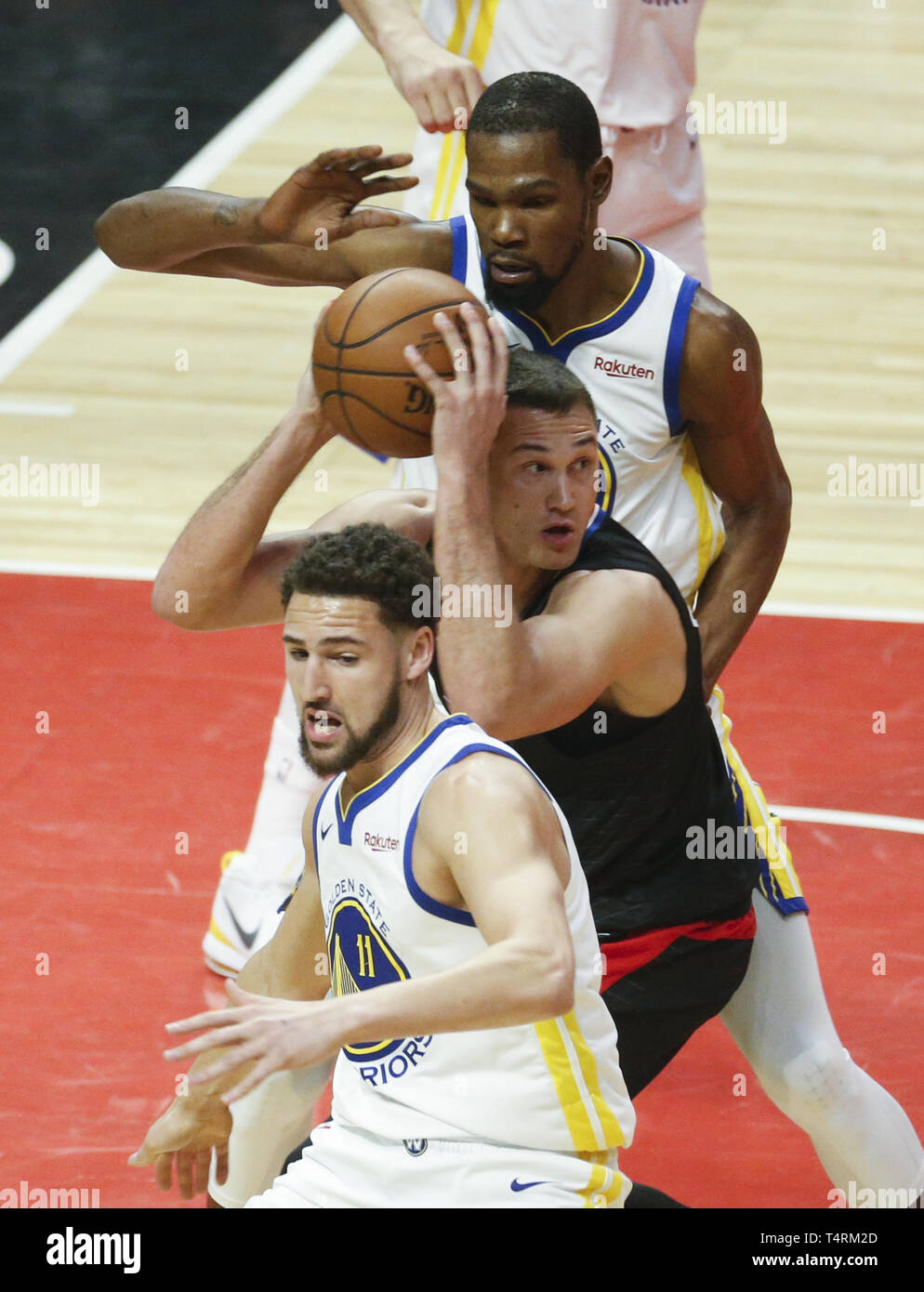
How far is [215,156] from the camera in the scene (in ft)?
37.9

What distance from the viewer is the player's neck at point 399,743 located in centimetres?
339

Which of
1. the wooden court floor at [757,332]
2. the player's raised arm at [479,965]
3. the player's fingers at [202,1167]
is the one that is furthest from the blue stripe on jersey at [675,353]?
the wooden court floor at [757,332]

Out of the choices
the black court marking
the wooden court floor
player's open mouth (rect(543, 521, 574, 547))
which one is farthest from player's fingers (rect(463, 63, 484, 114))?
the black court marking

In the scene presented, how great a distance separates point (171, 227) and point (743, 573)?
1415mm

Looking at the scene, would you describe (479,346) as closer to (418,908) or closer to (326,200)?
(326,200)

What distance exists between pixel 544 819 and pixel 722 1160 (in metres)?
2.04

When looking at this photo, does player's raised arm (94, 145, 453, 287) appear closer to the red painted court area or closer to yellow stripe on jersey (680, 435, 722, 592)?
yellow stripe on jersey (680, 435, 722, 592)

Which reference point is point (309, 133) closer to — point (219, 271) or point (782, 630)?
point (782, 630)

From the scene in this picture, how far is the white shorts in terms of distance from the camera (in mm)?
3219

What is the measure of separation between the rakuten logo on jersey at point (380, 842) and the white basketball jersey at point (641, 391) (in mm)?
1016

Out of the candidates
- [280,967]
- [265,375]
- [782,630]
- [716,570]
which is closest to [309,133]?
[265,375]

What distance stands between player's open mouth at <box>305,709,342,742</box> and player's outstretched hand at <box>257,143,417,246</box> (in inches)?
45.8

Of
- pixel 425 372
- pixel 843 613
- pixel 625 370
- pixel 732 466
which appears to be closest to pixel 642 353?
pixel 625 370

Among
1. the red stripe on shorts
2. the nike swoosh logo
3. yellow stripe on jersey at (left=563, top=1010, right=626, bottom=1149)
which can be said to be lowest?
the nike swoosh logo
